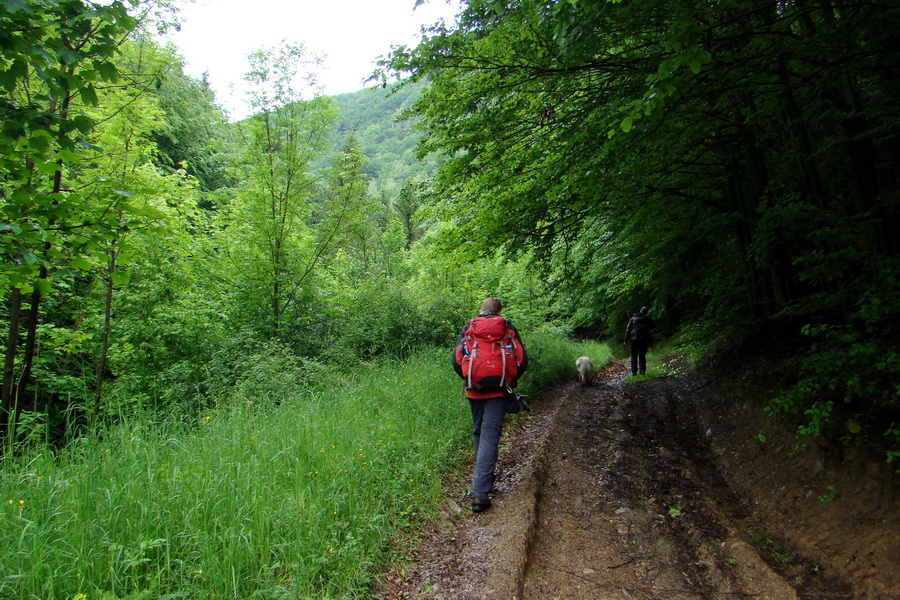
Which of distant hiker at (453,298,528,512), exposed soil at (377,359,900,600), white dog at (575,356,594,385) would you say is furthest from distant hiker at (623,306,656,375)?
distant hiker at (453,298,528,512)

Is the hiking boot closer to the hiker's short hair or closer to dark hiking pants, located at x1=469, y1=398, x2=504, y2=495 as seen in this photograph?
dark hiking pants, located at x1=469, y1=398, x2=504, y2=495

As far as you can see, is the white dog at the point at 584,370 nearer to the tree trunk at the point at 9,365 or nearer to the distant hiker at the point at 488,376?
the distant hiker at the point at 488,376

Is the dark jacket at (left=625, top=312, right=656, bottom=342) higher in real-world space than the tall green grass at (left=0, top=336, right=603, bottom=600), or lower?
higher

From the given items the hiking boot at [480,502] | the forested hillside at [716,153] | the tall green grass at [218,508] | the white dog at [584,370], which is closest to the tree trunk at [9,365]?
the tall green grass at [218,508]

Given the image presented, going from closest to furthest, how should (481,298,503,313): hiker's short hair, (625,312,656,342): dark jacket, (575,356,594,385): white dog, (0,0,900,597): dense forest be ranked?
1. (0,0,900,597): dense forest
2. (481,298,503,313): hiker's short hair
3. (575,356,594,385): white dog
4. (625,312,656,342): dark jacket

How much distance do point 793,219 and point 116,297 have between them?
388 inches

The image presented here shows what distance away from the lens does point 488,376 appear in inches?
170

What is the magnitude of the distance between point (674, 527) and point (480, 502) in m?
1.65

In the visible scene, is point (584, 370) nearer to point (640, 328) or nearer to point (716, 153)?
point (640, 328)

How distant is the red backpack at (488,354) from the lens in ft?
14.2

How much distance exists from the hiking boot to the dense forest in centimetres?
127

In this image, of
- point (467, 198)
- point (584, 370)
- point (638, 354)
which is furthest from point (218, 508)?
point (638, 354)

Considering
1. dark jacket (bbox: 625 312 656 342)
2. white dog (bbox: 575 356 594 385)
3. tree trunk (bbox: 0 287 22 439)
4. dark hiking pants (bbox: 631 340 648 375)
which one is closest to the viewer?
tree trunk (bbox: 0 287 22 439)

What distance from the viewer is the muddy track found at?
2.90 meters
